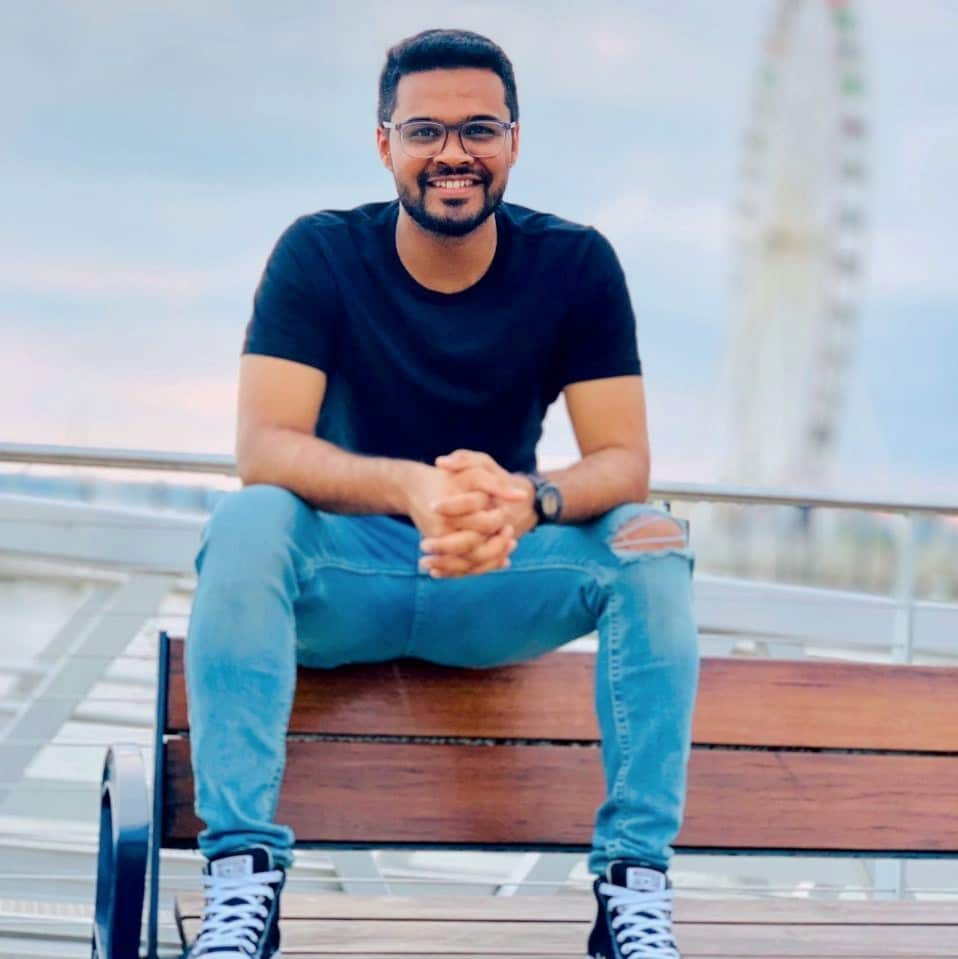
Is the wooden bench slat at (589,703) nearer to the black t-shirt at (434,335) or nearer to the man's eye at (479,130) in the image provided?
the black t-shirt at (434,335)

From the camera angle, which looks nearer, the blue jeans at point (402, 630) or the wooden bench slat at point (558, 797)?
the blue jeans at point (402, 630)

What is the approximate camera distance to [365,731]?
1.66m

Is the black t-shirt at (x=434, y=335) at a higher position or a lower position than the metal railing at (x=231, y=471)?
higher

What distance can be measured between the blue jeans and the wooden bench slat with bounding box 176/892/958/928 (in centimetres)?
21

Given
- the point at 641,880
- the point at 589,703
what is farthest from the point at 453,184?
the point at 641,880

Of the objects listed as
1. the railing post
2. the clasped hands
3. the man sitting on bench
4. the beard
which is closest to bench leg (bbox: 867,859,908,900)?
the railing post

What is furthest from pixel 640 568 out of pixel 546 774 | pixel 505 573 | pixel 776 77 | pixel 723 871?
pixel 776 77

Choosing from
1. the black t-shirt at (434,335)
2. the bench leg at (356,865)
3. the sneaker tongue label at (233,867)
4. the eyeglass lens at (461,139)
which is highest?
the eyeglass lens at (461,139)

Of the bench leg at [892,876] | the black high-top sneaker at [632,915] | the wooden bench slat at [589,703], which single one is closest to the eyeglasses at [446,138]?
the wooden bench slat at [589,703]

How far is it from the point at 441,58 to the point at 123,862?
0.90 m

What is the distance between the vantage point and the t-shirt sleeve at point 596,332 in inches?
67.5

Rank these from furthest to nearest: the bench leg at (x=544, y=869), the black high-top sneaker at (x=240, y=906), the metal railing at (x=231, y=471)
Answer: the bench leg at (x=544, y=869), the metal railing at (x=231, y=471), the black high-top sneaker at (x=240, y=906)

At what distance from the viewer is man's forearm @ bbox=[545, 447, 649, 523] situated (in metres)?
1.58

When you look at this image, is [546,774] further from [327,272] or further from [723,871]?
[723,871]
